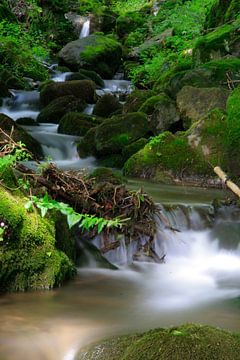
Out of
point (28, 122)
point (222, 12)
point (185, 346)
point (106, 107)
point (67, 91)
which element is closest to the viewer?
point (185, 346)

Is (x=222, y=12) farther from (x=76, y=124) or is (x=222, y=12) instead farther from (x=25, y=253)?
(x=25, y=253)

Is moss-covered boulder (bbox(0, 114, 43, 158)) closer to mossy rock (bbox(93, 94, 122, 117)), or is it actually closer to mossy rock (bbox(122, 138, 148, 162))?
mossy rock (bbox(122, 138, 148, 162))

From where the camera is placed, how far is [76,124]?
12.7m

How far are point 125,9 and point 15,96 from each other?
1660cm

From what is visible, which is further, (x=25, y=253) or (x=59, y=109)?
(x=59, y=109)

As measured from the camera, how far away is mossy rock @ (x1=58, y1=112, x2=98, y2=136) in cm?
1257

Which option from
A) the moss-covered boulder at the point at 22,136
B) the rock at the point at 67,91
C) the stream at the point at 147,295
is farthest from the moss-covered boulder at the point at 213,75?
the stream at the point at 147,295

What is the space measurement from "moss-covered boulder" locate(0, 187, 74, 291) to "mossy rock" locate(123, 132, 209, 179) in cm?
501

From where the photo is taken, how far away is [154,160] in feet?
30.3

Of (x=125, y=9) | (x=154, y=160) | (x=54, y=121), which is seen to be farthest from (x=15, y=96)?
(x=125, y=9)

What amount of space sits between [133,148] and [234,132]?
8.09 feet

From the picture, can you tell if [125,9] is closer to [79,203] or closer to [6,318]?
[79,203]

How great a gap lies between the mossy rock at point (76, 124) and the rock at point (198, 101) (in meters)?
3.08

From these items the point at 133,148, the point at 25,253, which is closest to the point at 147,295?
the point at 25,253
